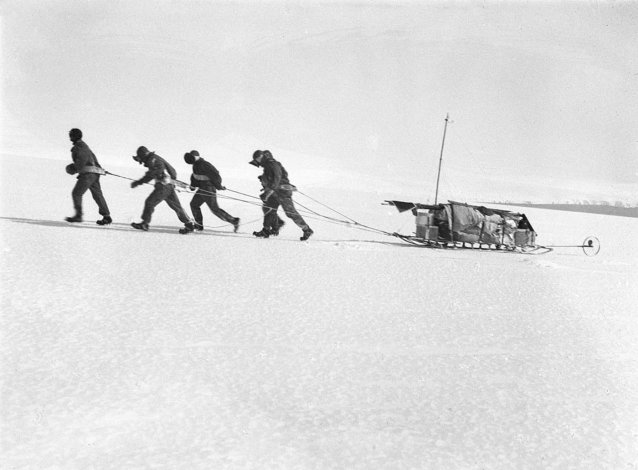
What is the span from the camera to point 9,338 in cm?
366

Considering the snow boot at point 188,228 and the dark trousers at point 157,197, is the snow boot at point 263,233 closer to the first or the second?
the snow boot at point 188,228

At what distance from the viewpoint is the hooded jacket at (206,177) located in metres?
11.2

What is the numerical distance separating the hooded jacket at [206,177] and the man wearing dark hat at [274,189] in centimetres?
78

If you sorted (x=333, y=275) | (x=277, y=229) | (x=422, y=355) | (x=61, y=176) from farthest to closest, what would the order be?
1. (x=61, y=176)
2. (x=277, y=229)
3. (x=333, y=275)
4. (x=422, y=355)

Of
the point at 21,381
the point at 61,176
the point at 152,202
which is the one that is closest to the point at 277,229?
the point at 152,202

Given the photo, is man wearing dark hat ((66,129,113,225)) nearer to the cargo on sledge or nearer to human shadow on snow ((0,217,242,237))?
human shadow on snow ((0,217,242,237))

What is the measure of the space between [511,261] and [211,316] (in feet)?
22.7

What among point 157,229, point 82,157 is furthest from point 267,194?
point 82,157

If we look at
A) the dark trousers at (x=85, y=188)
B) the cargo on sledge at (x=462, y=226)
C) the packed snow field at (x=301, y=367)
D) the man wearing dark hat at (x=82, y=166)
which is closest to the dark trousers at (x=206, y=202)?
the dark trousers at (x=85, y=188)

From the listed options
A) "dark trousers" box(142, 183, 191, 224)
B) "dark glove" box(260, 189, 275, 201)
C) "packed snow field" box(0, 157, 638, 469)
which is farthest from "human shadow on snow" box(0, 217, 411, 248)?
"packed snow field" box(0, 157, 638, 469)

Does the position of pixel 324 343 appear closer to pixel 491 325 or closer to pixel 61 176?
pixel 491 325

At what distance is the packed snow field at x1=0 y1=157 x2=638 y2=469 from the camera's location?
8.28 feet

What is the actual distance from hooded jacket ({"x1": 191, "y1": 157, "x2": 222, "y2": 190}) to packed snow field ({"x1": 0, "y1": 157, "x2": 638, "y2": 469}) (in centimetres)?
394

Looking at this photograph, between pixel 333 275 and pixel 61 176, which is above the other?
pixel 61 176
